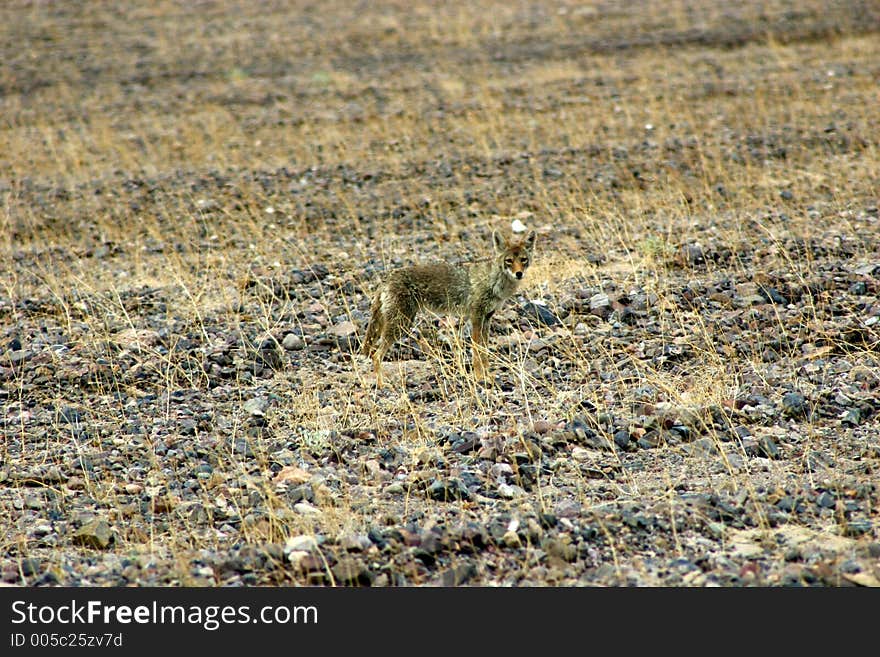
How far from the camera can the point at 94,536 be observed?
566cm

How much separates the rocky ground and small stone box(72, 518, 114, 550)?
0.08 ft

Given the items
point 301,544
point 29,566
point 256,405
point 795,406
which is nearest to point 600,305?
point 795,406

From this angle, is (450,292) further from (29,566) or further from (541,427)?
(29,566)

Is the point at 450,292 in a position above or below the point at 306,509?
above

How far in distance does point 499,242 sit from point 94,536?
4738mm

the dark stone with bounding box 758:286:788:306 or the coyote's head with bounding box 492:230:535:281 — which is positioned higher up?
the coyote's head with bounding box 492:230:535:281

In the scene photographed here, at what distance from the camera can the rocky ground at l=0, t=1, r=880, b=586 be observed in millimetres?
5445

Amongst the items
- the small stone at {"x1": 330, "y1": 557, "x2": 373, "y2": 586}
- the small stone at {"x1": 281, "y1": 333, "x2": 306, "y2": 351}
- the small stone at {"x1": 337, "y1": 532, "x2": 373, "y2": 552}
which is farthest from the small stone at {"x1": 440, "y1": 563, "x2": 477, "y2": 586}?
the small stone at {"x1": 281, "y1": 333, "x2": 306, "y2": 351}

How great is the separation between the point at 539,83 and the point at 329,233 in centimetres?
1073

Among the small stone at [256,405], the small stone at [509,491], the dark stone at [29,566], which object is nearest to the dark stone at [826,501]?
the small stone at [509,491]

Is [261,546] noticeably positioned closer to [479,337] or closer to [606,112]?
[479,337]

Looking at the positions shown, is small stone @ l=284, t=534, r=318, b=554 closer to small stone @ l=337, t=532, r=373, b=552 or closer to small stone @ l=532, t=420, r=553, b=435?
small stone @ l=337, t=532, r=373, b=552

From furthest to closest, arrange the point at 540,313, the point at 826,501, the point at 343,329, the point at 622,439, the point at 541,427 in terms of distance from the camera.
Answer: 1. the point at 540,313
2. the point at 343,329
3. the point at 541,427
4. the point at 622,439
5. the point at 826,501
